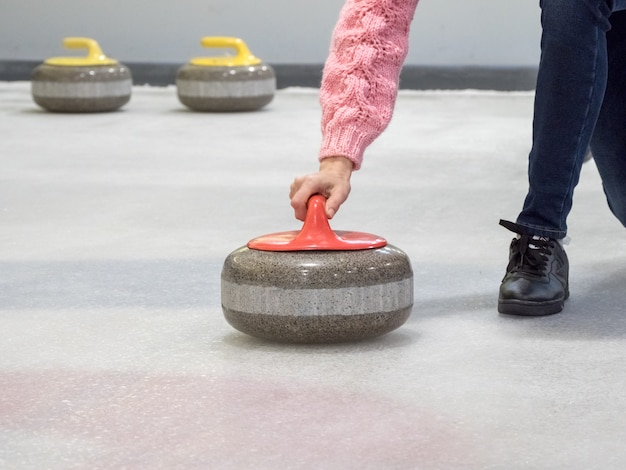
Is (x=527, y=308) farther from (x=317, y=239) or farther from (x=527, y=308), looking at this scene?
Result: (x=317, y=239)

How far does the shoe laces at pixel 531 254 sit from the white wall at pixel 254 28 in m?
4.04

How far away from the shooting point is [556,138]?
1620mm

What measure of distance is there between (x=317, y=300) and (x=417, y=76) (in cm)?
441

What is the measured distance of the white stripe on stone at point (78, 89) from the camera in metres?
4.39

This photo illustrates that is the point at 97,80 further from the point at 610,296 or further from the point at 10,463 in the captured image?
the point at 10,463

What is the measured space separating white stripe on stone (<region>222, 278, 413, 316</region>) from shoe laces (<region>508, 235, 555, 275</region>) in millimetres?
301

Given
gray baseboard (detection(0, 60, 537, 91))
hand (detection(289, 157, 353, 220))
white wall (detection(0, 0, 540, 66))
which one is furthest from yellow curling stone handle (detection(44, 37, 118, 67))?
hand (detection(289, 157, 353, 220))

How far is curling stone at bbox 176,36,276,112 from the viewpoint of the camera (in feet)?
14.5

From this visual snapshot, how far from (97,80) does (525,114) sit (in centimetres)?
163

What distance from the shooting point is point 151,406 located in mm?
1227

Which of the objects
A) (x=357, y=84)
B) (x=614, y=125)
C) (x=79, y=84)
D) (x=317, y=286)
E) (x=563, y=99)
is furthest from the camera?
(x=79, y=84)

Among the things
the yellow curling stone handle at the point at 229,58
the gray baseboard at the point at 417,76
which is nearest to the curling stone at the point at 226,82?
the yellow curling stone handle at the point at 229,58

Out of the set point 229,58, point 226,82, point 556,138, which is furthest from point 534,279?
point 229,58

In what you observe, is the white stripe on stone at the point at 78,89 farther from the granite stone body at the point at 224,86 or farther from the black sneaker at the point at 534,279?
the black sneaker at the point at 534,279
